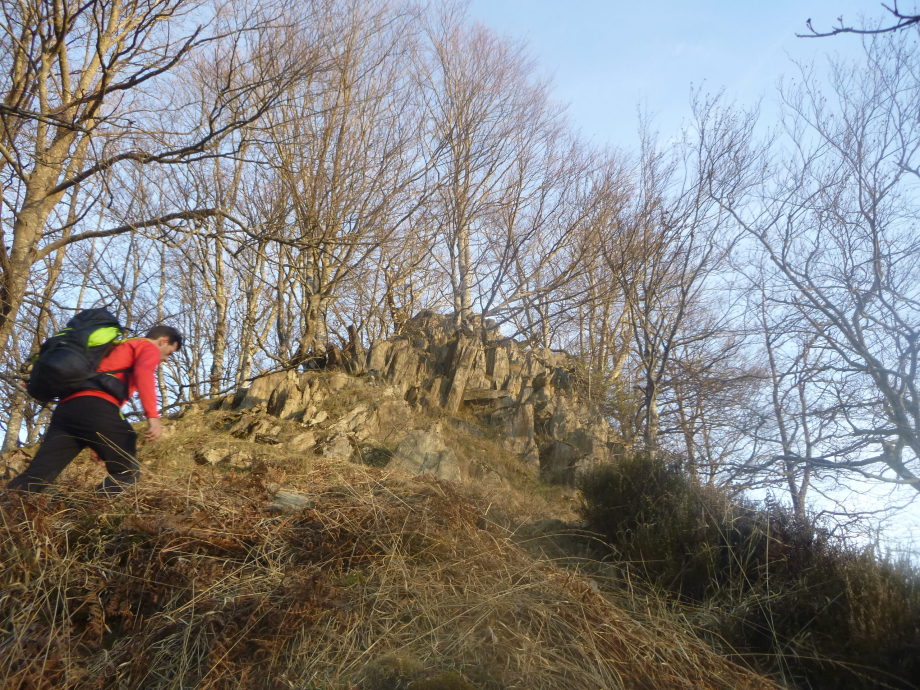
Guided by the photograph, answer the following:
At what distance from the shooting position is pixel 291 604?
12.3 feet

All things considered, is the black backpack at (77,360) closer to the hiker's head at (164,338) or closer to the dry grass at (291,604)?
the hiker's head at (164,338)

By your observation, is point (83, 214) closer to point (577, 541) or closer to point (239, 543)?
point (239, 543)

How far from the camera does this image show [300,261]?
34.8ft

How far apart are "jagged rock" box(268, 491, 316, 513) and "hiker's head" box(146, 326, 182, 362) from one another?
1.41 m

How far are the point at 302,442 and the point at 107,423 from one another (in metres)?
4.94

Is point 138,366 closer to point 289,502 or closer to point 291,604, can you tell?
point 289,502

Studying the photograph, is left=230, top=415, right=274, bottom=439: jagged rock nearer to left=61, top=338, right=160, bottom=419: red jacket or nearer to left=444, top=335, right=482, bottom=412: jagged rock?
left=444, top=335, right=482, bottom=412: jagged rock

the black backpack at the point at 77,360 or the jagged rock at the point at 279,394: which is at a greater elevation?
the jagged rock at the point at 279,394

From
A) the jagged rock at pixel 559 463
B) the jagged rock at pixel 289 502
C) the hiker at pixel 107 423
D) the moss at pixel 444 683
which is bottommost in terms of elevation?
the moss at pixel 444 683

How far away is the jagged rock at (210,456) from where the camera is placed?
803 centimetres

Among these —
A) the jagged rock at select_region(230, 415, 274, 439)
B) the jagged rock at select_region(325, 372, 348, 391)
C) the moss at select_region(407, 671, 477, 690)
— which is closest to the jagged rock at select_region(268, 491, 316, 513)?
the moss at select_region(407, 671, 477, 690)

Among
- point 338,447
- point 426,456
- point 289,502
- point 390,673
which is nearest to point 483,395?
point 426,456

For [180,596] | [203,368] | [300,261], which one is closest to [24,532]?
[180,596]

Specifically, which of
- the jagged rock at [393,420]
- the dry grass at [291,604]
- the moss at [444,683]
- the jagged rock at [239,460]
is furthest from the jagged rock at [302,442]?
the moss at [444,683]
